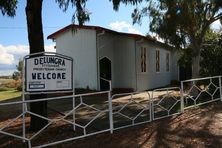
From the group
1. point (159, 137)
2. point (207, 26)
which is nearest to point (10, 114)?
point (159, 137)

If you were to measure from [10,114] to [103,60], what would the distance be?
8123 millimetres

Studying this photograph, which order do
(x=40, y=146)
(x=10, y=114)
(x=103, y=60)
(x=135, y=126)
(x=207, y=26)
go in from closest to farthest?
(x=40, y=146) < (x=135, y=126) < (x=10, y=114) < (x=207, y=26) < (x=103, y=60)

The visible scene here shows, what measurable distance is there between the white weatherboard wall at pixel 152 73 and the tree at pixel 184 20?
529cm

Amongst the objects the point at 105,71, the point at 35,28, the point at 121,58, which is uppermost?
the point at 35,28

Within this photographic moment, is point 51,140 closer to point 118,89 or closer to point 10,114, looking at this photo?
point 10,114

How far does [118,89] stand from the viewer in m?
19.6

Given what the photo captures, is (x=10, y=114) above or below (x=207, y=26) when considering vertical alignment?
below

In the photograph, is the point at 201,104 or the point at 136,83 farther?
the point at 136,83

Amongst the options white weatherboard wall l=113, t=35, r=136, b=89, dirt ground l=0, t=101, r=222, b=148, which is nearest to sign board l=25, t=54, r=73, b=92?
dirt ground l=0, t=101, r=222, b=148

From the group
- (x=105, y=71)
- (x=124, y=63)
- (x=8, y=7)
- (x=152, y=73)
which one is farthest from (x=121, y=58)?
(x=8, y=7)

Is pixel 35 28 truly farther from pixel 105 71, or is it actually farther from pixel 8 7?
pixel 105 71

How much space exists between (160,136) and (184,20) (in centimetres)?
675

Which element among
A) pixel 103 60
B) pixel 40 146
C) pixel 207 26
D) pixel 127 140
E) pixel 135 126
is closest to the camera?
pixel 40 146

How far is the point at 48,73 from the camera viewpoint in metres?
8.19
